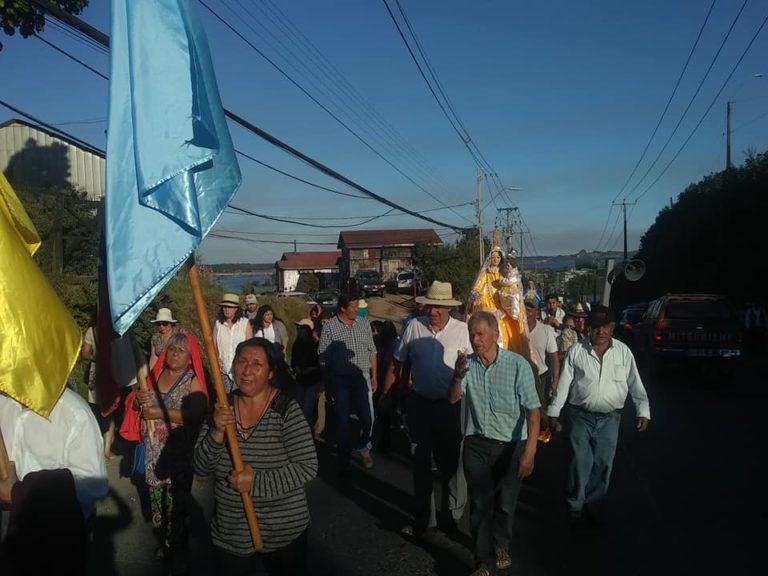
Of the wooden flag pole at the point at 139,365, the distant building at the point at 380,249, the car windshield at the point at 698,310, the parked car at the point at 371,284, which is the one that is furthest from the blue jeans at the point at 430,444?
the distant building at the point at 380,249

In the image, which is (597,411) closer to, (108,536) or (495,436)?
(495,436)

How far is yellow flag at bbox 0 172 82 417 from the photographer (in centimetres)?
304

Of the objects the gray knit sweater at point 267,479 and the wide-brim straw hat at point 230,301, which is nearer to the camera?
the gray knit sweater at point 267,479

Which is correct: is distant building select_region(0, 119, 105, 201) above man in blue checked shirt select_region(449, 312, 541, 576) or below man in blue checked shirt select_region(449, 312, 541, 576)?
above

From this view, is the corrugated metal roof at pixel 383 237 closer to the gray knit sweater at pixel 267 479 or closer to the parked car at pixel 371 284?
the parked car at pixel 371 284

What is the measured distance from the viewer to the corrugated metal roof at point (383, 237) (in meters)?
74.9

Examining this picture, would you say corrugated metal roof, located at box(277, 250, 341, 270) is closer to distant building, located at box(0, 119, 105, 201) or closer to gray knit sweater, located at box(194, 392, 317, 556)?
distant building, located at box(0, 119, 105, 201)

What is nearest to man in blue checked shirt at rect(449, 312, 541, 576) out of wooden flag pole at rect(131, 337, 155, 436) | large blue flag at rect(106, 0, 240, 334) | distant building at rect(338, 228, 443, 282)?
wooden flag pole at rect(131, 337, 155, 436)

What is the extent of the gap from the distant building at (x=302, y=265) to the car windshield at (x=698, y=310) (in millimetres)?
60753

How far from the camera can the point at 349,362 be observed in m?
8.28

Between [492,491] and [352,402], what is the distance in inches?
137

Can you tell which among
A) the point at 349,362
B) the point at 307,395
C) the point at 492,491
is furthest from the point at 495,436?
the point at 307,395

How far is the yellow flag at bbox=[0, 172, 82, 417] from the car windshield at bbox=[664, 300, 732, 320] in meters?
16.1

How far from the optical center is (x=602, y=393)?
20.3 feet
